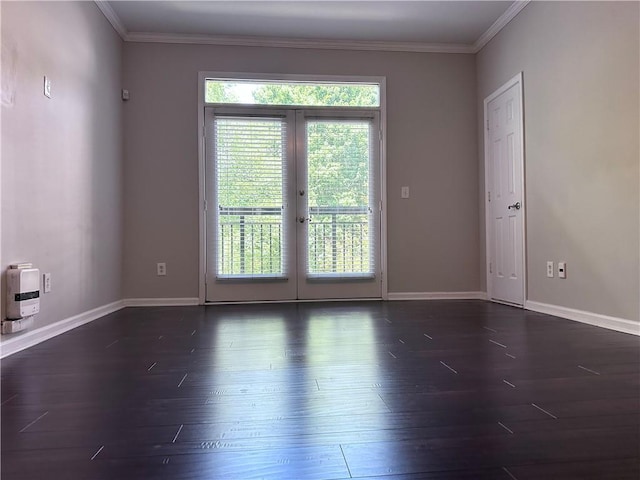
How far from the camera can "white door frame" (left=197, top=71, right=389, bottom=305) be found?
3783 millimetres

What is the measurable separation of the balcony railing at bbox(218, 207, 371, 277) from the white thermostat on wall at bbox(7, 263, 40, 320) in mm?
1765

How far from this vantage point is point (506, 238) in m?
3.61

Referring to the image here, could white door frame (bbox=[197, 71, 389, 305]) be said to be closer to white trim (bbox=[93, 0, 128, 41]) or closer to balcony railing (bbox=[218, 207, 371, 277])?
balcony railing (bbox=[218, 207, 371, 277])

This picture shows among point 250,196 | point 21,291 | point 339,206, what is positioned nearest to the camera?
point 21,291

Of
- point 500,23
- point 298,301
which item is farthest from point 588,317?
point 500,23

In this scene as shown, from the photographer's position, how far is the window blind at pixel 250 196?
382 centimetres

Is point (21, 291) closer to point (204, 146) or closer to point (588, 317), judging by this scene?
point (204, 146)

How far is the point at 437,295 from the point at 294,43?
2.82 m

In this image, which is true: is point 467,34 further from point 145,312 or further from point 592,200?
point 145,312

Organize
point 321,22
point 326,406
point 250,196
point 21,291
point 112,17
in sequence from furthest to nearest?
point 250,196, point 321,22, point 112,17, point 21,291, point 326,406

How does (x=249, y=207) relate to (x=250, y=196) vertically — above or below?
below

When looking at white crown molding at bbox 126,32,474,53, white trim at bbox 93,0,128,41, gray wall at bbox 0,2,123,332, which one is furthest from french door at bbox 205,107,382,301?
white trim at bbox 93,0,128,41

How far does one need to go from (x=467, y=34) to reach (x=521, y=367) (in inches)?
132

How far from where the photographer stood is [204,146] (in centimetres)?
380
